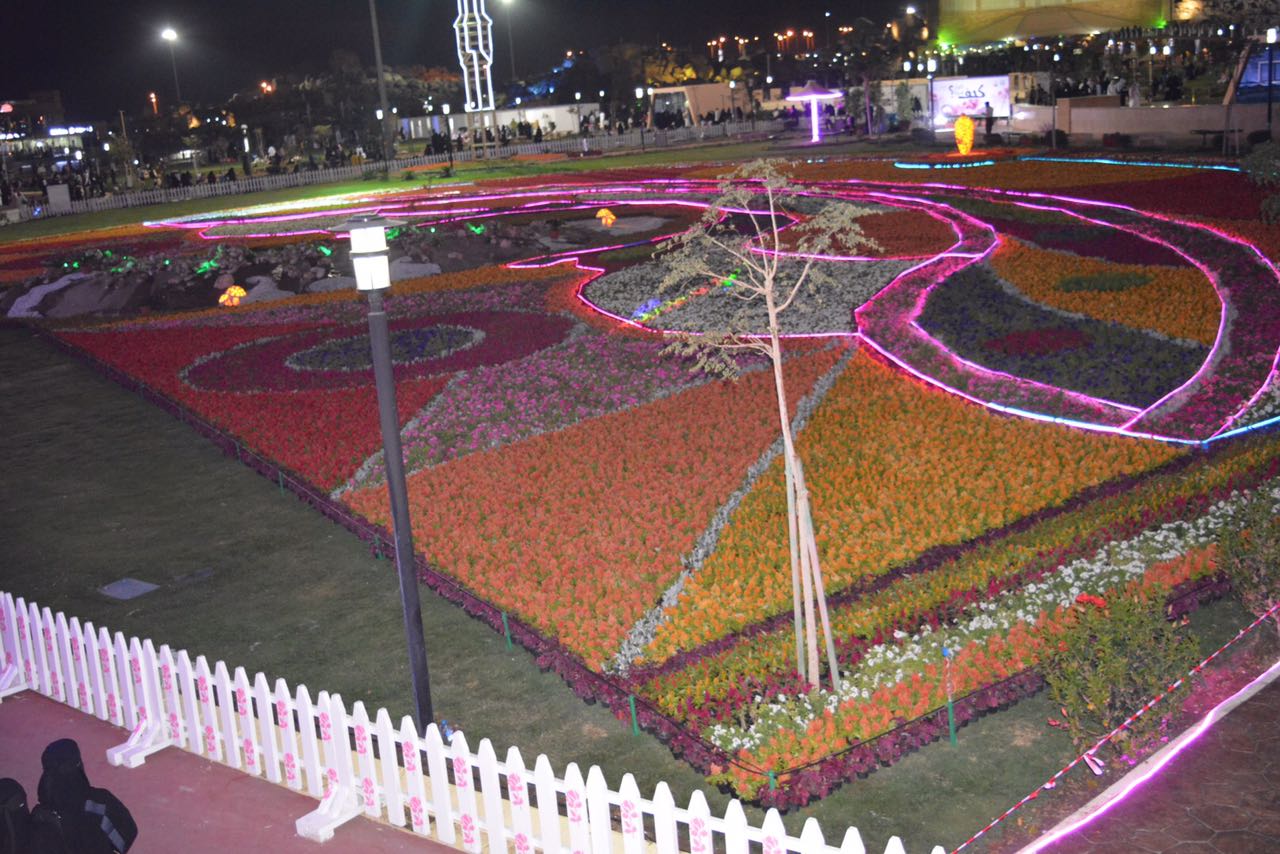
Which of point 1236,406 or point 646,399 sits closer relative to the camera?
point 1236,406

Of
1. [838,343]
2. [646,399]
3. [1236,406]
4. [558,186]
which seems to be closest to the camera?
[1236,406]

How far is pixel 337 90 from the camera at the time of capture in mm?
87688

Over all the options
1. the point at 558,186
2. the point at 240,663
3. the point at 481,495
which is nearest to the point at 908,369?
the point at 481,495

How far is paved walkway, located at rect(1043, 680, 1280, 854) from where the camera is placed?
24.9 ft

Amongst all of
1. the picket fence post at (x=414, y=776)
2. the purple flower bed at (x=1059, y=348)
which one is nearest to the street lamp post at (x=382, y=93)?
the purple flower bed at (x=1059, y=348)

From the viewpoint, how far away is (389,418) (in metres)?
8.91

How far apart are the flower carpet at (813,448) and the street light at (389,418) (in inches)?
69.4

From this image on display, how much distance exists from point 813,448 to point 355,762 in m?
7.64

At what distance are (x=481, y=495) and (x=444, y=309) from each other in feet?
37.9

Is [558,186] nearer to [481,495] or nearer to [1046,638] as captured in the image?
[481,495]

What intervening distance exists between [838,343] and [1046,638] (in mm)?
10130

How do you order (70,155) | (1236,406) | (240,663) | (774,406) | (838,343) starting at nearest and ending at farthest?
(240,663)
(1236,406)
(774,406)
(838,343)
(70,155)

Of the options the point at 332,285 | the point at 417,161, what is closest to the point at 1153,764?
the point at 332,285

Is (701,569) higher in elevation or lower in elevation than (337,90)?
lower
